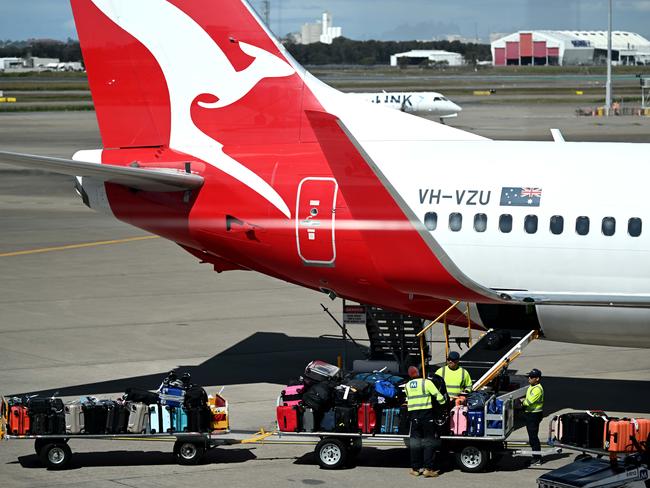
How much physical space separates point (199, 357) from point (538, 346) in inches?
331

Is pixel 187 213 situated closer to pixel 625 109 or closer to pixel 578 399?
pixel 578 399

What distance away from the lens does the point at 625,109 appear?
4892 inches

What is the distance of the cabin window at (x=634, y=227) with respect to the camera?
71.4 ft

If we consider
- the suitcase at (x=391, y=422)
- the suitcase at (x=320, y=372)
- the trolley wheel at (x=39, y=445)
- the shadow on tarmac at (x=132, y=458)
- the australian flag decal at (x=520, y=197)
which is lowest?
the shadow on tarmac at (x=132, y=458)

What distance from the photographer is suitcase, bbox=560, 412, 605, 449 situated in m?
18.5

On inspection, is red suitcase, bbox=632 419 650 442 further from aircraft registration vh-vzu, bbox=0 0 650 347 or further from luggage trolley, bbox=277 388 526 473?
aircraft registration vh-vzu, bbox=0 0 650 347

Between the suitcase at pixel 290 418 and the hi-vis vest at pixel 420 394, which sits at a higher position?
the hi-vis vest at pixel 420 394

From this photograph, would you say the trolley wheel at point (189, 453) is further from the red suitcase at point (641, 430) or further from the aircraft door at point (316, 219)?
the red suitcase at point (641, 430)

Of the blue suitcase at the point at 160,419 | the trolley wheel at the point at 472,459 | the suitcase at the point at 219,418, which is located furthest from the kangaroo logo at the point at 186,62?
the trolley wheel at the point at 472,459

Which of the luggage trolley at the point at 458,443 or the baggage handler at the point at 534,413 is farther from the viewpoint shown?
the baggage handler at the point at 534,413

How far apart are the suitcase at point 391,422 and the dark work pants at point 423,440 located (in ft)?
1.95

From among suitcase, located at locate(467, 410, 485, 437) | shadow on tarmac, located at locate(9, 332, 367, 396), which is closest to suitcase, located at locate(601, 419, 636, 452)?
suitcase, located at locate(467, 410, 485, 437)

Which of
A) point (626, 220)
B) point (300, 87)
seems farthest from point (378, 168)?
point (626, 220)

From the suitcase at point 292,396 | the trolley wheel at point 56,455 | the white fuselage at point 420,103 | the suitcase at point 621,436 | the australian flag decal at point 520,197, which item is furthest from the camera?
the white fuselage at point 420,103
